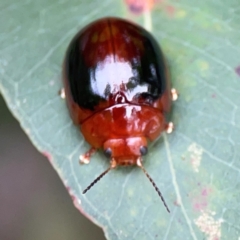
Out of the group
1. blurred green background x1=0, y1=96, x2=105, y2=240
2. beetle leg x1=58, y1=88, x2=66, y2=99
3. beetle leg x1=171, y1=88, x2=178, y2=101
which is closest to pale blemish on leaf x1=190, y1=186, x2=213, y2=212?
beetle leg x1=171, y1=88, x2=178, y2=101

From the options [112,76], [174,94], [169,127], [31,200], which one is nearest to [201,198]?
[169,127]

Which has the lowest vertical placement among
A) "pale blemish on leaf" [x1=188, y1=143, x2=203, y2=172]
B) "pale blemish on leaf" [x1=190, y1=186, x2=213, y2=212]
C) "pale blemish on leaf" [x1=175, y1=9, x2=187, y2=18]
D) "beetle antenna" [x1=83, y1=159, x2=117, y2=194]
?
"pale blemish on leaf" [x1=190, y1=186, x2=213, y2=212]

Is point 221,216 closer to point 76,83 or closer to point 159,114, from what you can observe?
point 159,114

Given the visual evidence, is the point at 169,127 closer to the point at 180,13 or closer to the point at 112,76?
the point at 112,76

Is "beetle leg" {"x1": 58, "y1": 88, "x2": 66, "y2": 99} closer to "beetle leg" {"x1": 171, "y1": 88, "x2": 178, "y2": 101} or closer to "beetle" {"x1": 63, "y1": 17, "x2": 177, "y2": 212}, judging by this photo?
"beetle" {"x1": 63, "y1": 17, "x2": 177, "y2": 212}

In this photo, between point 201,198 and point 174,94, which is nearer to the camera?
point 201,198

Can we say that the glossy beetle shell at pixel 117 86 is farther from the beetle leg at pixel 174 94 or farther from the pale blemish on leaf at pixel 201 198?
the pale blemish on leaf at pixel 201 198
